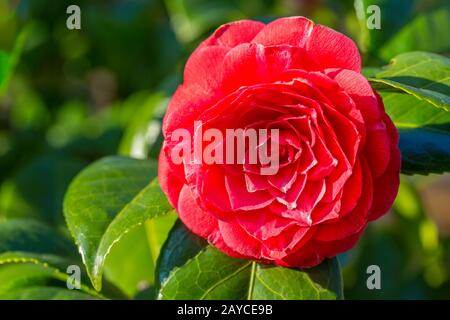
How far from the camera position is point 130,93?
227 cm

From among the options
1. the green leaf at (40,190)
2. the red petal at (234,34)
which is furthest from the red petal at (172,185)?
the green leaf at (40,190)

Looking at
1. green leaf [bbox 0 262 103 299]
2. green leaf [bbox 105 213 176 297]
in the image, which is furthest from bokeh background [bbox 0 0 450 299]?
green leaf [bbox 0 262 103 299]

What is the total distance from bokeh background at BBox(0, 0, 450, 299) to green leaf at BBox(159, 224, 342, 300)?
22cm

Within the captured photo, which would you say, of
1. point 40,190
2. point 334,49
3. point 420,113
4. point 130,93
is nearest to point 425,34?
point 420,113

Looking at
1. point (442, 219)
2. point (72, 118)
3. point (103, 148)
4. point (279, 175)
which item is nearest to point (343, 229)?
point (279, 175)

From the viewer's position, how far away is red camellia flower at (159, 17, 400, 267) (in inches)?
33.8

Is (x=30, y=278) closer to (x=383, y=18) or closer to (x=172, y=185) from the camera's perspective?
(x=172, y=185)

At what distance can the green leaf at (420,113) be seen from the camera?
3.18 feet

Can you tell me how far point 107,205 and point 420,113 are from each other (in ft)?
1.33

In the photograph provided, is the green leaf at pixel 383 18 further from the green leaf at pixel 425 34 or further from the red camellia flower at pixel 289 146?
the red camellia flower at pixel 289 146

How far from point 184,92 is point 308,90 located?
0.14 m

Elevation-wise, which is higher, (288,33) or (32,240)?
(288,33)

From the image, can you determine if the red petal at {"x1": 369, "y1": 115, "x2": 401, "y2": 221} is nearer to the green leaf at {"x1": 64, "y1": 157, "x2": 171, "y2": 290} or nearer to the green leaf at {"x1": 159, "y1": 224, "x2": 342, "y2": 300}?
the green leaf at {"x1": 159, "y1": 224, "x2": 342, "y2": 300}
